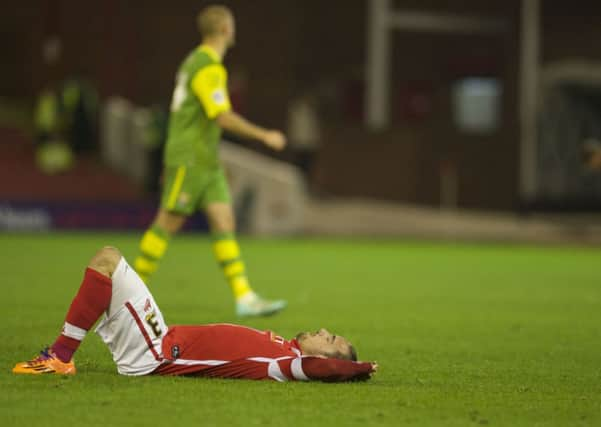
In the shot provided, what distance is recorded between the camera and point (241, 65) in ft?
103

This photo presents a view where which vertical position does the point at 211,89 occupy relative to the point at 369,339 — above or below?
above

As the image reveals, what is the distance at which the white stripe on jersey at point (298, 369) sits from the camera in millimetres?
6441

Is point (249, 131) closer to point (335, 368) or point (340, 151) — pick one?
point (335, 368)

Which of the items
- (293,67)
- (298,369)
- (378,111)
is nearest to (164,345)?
(298,369)

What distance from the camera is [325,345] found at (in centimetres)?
640

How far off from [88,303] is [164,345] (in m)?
0.48

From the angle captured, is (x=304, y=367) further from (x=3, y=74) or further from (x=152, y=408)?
(x=3, y=74)

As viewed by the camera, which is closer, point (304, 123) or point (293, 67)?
point (293, 67)

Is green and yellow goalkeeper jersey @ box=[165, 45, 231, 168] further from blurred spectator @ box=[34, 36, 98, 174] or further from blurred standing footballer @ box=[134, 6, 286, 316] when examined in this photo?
blurred spectator @ box=[34, 36, 98, 174]

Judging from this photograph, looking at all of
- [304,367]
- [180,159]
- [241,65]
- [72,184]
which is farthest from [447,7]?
[304,367]

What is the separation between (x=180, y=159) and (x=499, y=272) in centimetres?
747

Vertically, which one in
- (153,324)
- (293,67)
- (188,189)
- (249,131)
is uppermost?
(293,67)

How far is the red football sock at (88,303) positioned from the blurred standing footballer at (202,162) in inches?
139

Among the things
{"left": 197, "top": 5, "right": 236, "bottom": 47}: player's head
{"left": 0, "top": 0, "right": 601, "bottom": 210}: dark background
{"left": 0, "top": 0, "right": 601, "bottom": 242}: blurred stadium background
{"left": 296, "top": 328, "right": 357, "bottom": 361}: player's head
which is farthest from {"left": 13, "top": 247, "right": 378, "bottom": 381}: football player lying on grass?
{"left": 0, "top": 0, "right": 601, "bottom": 210}: dark background
